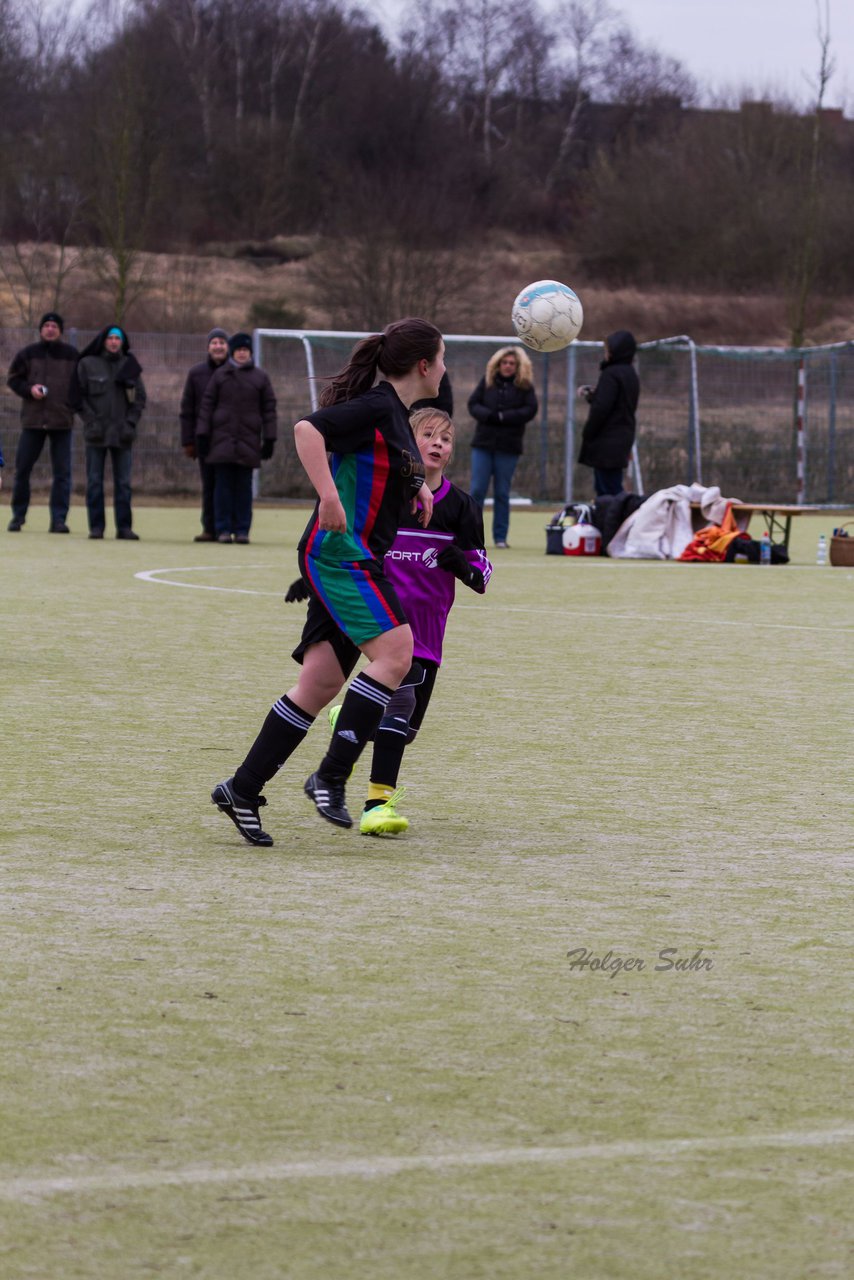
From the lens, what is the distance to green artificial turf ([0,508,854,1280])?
2.88 metres

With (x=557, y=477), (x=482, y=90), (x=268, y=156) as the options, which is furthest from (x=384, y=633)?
(x=482, y=90)

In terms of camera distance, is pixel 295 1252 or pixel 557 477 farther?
pixel 557 477

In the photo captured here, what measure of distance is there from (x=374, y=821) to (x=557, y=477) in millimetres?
22643

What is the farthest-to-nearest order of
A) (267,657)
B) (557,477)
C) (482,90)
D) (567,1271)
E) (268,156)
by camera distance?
(482,90) < (268,156) < (557,477) < (267,657) < (567,1271)

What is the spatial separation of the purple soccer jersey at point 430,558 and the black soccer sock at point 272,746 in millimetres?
805

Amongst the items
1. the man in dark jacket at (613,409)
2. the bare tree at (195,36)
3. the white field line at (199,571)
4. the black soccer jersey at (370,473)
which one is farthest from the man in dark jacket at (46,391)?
the bare tree at (195,36)

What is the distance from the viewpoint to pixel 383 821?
5742mm

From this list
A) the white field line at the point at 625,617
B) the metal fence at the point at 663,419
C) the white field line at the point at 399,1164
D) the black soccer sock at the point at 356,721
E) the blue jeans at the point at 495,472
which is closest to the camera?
the white field line at the point at 399,1164

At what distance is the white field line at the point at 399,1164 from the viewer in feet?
9.79

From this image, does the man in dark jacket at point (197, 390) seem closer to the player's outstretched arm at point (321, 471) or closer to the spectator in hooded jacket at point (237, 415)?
the spectator in hooded jacket at point (237, 415)

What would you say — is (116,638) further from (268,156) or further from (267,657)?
(268,156)

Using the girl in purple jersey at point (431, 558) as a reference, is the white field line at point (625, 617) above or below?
below

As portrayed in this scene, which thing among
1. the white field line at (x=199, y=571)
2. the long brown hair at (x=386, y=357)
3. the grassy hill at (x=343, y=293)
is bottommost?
the white field line at (x=199, y=571)

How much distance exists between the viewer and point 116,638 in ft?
35.9
